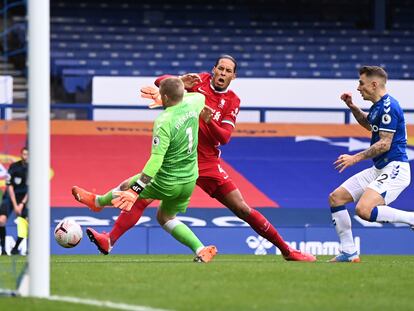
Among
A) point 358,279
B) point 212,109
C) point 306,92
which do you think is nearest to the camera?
point 358,279

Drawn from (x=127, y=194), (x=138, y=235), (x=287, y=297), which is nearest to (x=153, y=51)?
(x=138, y=235)

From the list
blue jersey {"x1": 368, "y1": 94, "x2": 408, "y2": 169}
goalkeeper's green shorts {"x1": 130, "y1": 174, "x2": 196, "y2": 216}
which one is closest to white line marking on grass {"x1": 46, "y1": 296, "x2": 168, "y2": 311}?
goalkeeper's green shorts {"x1": 130, "y1": 174, "x2": 196, "y2": 216}

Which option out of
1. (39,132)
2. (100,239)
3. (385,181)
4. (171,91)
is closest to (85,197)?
(100,239)

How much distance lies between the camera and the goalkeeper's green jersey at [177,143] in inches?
412

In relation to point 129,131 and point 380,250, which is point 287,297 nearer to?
point 380,250

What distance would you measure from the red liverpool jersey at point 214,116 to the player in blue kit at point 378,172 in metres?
1.29

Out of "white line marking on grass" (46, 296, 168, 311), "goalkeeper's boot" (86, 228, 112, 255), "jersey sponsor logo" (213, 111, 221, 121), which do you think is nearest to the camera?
"white line marking on grass" (46, 296, 168, 311)

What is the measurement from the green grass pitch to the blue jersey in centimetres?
138

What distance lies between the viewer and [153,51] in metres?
27.5

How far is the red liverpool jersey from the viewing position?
12344 mm

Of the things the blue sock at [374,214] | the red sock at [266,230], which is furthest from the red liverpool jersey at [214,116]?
the blue sock at [374,214]

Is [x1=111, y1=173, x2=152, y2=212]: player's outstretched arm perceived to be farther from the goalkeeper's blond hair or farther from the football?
the football

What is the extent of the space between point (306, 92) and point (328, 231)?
17.7ft

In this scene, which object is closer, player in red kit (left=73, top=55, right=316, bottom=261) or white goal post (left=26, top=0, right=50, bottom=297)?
white goal post (left=26, top=0, right=50, bottom=297)
